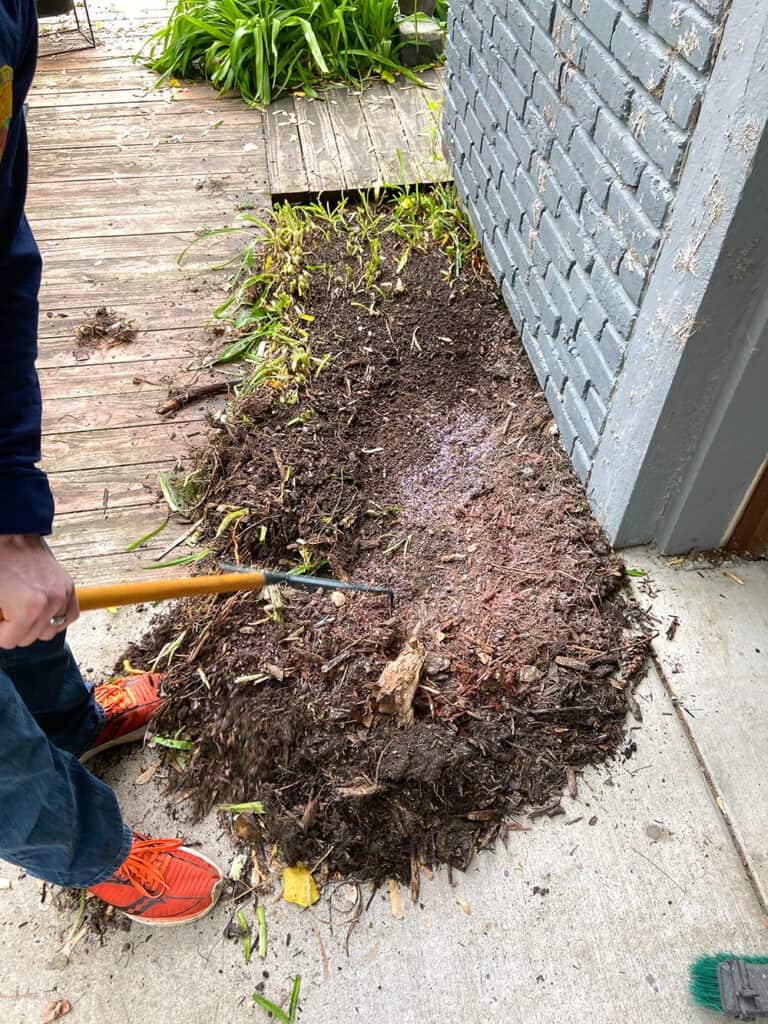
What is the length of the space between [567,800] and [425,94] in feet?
12.6

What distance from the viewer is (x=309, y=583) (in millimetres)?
1804

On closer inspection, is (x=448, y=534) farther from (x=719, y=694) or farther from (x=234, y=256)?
(x=234, y=256)

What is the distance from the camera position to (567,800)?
1.74m

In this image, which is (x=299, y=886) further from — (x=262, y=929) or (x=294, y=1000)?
(x=294, y=1000)

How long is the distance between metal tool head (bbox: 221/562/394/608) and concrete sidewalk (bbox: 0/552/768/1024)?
573mm

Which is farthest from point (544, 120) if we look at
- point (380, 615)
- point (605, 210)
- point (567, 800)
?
point (567, 800)

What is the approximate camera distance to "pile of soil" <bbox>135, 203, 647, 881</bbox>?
1.69 meters

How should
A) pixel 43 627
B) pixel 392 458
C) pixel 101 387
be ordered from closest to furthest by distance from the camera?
pixel 43 627, pixel 392 458, pixel 101 387

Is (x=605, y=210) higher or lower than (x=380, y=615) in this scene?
higher

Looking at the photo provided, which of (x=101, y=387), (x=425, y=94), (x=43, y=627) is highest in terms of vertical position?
(x=43, y=627)

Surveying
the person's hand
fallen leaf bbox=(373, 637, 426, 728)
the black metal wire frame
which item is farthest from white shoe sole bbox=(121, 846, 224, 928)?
the black metal wire frame

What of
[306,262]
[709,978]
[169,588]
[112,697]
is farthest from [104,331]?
[709,978]

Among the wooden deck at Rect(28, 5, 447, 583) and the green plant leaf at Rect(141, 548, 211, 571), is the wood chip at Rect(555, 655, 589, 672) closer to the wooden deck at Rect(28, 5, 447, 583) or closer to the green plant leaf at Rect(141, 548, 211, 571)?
the green plant leaf at Rect(141, 548, 211, 571)

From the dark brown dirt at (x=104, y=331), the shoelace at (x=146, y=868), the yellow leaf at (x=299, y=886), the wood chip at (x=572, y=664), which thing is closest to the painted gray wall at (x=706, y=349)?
the wood chip at (x=572, y=664)
